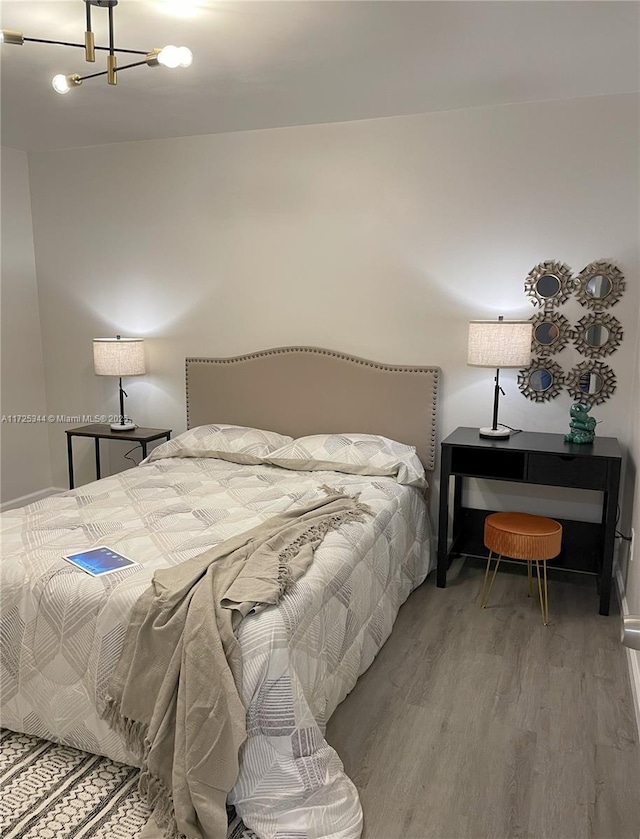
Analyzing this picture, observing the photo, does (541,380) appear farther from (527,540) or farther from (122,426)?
(122,426)

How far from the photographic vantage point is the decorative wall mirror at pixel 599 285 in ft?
10.5

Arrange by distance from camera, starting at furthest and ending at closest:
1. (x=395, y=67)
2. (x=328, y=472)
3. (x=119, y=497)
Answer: (x=328, y=472), (x=119, y=497), (x=395, y=67)

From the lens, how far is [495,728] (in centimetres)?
219

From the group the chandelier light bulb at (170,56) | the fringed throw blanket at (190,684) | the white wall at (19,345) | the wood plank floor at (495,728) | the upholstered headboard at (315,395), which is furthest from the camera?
the white wall at (19,345)

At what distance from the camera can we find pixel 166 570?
206cm

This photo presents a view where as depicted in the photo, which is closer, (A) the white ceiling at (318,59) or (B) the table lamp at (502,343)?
(A) the white ceiling at (318,59)

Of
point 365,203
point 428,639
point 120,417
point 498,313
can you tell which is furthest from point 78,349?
point 428,639

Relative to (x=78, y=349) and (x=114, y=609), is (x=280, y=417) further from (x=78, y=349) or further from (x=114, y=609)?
(x=114, y=609)

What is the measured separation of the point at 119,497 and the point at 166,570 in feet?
3.28

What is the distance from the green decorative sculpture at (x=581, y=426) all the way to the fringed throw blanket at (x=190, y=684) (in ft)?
5.55

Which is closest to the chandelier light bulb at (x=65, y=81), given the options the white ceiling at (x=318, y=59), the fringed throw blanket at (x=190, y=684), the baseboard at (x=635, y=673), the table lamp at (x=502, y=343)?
the white ceiling at (x=318, y=59)

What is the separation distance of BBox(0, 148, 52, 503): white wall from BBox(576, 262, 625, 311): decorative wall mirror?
3619 mm

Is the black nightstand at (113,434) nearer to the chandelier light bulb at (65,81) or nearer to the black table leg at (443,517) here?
the black table leg at (443,517)

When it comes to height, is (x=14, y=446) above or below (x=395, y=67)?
below
